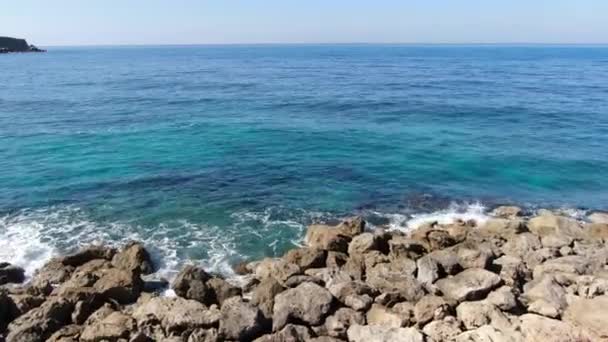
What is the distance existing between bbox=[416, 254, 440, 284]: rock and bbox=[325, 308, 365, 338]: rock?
394 cm

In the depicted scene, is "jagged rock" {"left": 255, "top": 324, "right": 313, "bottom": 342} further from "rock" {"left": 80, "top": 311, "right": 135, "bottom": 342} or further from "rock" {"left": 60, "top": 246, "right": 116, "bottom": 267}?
"rock" {"left": 60, "top": 246, "right": 116, "bottom": 267}

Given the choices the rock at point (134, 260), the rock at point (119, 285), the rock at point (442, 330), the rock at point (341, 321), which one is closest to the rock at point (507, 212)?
the rock at point (442, 330)

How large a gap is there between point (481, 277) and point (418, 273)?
8.65 ft

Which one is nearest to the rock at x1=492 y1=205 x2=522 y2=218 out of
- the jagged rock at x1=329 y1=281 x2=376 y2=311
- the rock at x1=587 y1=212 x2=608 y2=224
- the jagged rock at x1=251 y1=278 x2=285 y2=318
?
the rock at x1=587 y1=212 x2=608 y2=224

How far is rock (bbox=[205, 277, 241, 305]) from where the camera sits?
19141 mm

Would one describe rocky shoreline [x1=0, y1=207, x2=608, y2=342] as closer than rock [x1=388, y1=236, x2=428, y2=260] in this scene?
Yes

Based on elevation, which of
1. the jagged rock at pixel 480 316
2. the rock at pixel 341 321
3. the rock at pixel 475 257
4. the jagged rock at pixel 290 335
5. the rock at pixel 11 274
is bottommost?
the rock at pixel 11 274

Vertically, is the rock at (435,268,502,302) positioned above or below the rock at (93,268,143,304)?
above

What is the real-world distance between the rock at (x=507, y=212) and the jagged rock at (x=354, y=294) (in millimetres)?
14087

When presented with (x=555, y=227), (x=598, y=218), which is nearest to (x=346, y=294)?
(x=555, y=227)

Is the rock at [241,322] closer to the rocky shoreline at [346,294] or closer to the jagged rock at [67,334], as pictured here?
the rocky shoreline at [346,294]

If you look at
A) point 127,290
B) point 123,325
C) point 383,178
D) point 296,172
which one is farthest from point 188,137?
point 123,325

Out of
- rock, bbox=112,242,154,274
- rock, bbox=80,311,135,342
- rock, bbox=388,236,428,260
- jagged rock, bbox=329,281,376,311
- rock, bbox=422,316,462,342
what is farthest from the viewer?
rock, bbox=388,236,428,260

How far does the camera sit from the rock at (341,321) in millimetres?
16562
